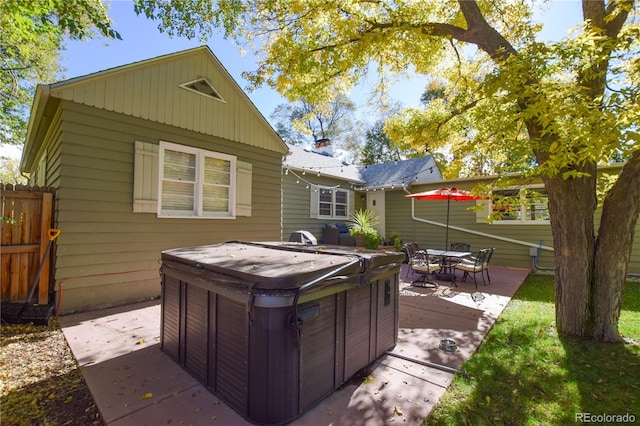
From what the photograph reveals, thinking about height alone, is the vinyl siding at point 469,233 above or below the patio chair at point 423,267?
above

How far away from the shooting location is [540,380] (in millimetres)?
2633

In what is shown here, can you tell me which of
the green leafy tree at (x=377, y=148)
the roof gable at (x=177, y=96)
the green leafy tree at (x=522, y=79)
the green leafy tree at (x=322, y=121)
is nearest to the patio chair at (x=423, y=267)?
the green leafy tree at (x=522, y=79)

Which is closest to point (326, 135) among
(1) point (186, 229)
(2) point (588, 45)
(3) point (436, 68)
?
(3) point (436, 68)

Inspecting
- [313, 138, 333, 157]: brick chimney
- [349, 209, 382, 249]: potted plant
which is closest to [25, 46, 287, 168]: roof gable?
[349, 209, 382, 249]: potted plant

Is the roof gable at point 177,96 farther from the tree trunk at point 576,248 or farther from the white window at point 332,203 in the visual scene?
the tree trunk at point 576,248

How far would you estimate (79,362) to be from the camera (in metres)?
2.85

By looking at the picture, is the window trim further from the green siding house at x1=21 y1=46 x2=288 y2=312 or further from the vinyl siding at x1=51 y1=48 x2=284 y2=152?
the green siding house at x1=21 y1=46 x2=288 y2=312

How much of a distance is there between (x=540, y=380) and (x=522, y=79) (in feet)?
9.68

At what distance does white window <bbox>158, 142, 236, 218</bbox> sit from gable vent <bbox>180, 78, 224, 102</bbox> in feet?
3.89

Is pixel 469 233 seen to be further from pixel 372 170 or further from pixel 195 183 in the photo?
pixel 195 183

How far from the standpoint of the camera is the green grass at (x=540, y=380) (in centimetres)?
217

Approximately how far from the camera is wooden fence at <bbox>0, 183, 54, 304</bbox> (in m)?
3.98

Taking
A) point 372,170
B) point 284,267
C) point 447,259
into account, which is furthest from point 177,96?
point 372,170

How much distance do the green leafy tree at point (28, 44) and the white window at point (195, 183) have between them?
2.06m
